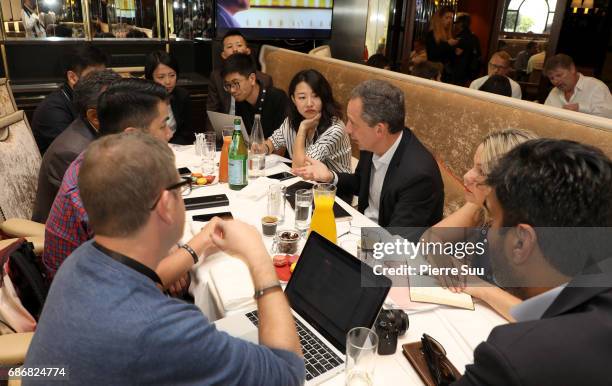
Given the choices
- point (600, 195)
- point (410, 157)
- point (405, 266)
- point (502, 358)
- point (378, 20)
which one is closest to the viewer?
point (502, 358)

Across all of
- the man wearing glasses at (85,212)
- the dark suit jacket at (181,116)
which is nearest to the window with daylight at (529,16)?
the dark suit jacket at (181,116)

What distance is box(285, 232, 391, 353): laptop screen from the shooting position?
116 cm

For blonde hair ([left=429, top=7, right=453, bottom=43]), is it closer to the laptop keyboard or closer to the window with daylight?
the window with daylight

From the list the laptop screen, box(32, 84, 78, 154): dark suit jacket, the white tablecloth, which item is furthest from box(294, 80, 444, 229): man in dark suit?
box(32, 84, 78, 154): dark suit jacket

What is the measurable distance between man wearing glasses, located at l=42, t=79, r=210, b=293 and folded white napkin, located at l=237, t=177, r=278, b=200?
49 centimetres

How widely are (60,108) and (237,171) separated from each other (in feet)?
5.39

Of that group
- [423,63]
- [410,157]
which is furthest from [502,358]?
[423,63]

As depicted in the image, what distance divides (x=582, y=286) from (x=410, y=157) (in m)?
1.29

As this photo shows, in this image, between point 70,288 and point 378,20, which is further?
point 378,20

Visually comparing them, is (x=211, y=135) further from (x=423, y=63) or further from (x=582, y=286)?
(x=423, y=63)

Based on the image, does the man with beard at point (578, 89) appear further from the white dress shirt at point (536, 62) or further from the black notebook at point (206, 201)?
the black notebook at point (206, 201)

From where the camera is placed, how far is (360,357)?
3.48 feet

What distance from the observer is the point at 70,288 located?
861 mm

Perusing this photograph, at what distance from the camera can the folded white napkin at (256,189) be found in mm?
2256
